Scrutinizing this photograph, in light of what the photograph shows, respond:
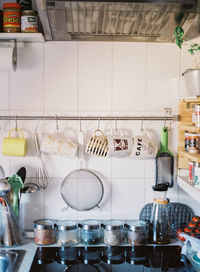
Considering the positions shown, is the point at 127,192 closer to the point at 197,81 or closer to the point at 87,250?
the point at 87,250

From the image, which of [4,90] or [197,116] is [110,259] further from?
[4,90]

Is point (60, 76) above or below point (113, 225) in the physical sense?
above

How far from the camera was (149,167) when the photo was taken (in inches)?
61.6

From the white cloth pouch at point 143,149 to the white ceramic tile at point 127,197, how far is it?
0.17 metres

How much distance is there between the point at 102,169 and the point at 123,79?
446 mm

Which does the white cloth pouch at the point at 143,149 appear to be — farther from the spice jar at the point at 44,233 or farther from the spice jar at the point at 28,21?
the spice jar at the point at 28,21

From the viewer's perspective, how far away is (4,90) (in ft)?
4.99

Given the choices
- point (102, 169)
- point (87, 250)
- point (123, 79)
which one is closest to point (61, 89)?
point (123, 79)

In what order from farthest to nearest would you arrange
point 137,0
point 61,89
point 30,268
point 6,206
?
1. point 61,89
2. point 6,206
3. point 30,268
4. point 137,0

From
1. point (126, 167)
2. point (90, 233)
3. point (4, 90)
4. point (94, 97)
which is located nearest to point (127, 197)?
point (126, 167)

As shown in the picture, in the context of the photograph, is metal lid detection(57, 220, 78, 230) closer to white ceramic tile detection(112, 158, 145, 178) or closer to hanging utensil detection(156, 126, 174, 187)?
white ceramic tile detection(112, 158, 145, 178)

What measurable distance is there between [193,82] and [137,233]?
69cm

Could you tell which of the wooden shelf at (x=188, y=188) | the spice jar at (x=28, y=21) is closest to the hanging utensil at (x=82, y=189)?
the wooden shelf at (x=188, y=188)

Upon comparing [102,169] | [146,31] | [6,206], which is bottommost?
[6,206]
